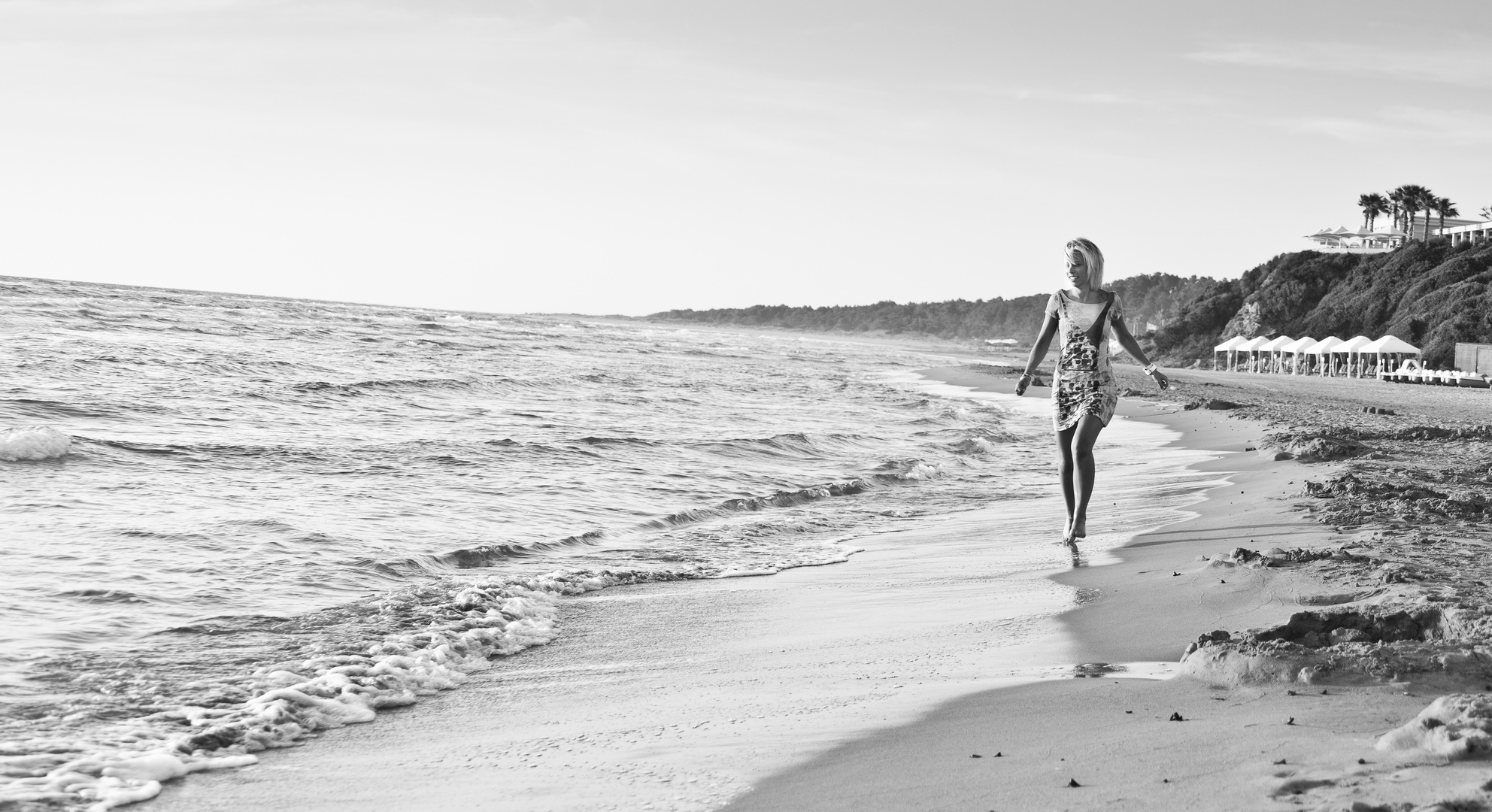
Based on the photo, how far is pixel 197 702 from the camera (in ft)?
11.8

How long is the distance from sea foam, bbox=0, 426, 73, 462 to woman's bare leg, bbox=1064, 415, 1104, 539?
7.67 meters

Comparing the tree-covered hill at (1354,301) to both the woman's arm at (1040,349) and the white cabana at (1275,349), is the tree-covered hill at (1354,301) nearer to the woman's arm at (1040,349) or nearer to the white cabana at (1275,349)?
the white cabana at (1275,349)

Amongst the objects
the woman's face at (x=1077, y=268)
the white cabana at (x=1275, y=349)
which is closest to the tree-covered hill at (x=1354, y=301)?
the white cabana at (x=1275, y=349)

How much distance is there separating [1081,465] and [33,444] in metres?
7.87

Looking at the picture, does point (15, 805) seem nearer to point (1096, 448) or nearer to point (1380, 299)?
point (1096, 448)

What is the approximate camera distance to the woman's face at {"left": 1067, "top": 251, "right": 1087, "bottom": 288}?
5.83 meters

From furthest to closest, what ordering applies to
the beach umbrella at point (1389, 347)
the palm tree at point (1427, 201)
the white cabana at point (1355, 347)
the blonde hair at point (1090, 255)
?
the palm tree at point (1427, 201), the white cabana at point (1355, 347), the beach umbrella at point (1389, 347), the blonde hair at point (1090, 255)

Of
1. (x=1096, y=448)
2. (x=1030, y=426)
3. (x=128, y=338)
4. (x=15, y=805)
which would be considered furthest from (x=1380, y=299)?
(x=15, y=805)

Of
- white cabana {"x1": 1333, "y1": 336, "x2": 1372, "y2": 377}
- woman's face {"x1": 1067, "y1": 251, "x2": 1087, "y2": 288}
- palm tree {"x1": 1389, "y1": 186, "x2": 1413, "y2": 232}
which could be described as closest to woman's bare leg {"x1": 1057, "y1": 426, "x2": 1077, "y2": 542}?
woman's face {"x1": 1067, "y1": 251, "x2": 1087, "y2": 288}

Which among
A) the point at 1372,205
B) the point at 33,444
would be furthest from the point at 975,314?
the point at 33,444

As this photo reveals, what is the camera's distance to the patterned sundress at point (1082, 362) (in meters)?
5.95

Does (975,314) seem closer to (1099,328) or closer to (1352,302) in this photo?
(1352,302)

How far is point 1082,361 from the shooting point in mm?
5969

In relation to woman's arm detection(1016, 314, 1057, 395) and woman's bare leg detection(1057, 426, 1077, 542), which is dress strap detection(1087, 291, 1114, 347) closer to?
woman's arm detection(1016, 314, 1057, 395)
